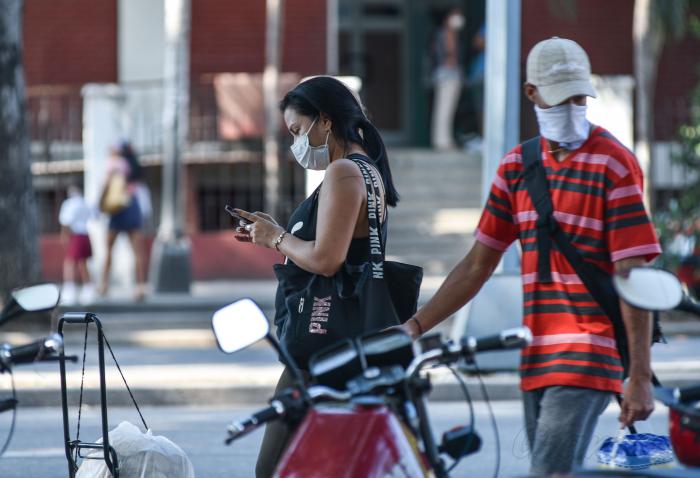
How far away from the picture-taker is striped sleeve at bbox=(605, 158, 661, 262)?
3893 millimetres

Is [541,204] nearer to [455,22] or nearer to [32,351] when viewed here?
[32,351]

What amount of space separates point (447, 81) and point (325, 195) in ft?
51.5

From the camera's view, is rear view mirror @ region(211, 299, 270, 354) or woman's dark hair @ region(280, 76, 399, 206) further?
woman's dark hair @ region(280, 76, 399, 206)

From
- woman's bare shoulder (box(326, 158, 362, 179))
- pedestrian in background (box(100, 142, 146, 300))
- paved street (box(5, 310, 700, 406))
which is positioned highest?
woman's bare shoulder (box(326, 158, 362, 179))

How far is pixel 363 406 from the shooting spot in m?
3.23

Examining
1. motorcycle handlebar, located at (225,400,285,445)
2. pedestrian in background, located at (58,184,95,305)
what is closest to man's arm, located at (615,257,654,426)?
motorcycle handlebar, located at (225,400,285,445)

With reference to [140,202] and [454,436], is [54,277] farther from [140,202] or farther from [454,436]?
[454,436]

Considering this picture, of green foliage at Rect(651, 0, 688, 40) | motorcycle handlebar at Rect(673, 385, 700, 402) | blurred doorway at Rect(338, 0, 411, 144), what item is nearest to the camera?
motorcycle handlebar at Rect(673, 385, 700, 402)

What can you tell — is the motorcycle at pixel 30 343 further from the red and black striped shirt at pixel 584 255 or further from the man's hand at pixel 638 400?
the man's hand at pixel 638 400

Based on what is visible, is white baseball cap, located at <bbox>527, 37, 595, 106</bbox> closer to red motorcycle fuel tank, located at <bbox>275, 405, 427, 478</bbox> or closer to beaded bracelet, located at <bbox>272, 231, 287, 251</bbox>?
beaded bracelet, located at <bbox>272, 231, 287, 251</bbox>

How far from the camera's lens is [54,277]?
18.2m

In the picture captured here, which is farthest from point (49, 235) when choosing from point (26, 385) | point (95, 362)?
point (26, 385)

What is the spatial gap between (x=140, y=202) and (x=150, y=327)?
258 centimetres

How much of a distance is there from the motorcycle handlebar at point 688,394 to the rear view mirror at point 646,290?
0.26 m
